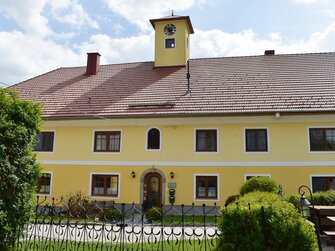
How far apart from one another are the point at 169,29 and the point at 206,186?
1147cm

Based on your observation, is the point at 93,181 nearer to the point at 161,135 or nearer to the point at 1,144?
the point at 161,135

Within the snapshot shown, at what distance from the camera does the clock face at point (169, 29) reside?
21.6 m

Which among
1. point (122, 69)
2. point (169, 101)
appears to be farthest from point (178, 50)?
point (169, 101)

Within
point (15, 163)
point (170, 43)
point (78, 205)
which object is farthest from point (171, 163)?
point (15, 163)

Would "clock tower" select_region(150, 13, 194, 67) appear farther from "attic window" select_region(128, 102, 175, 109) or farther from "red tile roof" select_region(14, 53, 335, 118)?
"attic window" select_region(128, 102, 175, 109)

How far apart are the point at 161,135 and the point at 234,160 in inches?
153

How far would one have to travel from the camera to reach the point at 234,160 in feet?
50.6

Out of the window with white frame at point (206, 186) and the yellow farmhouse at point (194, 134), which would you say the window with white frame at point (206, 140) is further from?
the window with white frame at point (206, 186)

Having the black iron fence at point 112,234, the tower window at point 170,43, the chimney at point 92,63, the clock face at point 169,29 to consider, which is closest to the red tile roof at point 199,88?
the chimney at point 92,63

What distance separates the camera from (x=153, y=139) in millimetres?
16438

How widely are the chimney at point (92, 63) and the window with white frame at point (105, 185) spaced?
8.30 meters

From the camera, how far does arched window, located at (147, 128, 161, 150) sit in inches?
643

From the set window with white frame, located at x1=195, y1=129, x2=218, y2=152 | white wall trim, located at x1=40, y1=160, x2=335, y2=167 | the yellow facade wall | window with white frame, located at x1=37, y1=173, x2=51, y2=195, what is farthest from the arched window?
window with white frame, located at x1=37, y1=173, x2=51, y2=195

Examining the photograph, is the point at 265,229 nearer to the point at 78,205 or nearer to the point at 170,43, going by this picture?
the point at 78,205
